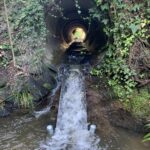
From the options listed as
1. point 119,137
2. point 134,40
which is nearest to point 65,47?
point 134,40

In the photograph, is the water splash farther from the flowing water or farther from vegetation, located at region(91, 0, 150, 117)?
vegetation, located at region(91, 0, 150, 117)

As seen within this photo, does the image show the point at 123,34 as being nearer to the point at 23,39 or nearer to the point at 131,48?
the point at 131,48

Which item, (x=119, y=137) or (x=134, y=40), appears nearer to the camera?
(x=119, y=137)

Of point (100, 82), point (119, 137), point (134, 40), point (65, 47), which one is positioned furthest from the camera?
point (65, 47)

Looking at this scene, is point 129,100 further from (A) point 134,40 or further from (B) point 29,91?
(B) point 29,91

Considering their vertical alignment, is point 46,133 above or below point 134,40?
below

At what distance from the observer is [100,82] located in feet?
33.0

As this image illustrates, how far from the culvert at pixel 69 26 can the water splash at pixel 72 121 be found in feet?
6.53

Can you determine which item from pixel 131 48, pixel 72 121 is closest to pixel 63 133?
pixel 72 121

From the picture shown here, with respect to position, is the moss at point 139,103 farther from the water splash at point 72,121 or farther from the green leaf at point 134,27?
the green leaf at point 134,27

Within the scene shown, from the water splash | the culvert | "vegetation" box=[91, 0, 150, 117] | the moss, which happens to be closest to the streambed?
the water splash

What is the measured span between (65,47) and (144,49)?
6.28 m

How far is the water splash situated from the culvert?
6.53 ft

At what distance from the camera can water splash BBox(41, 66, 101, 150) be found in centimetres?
835
